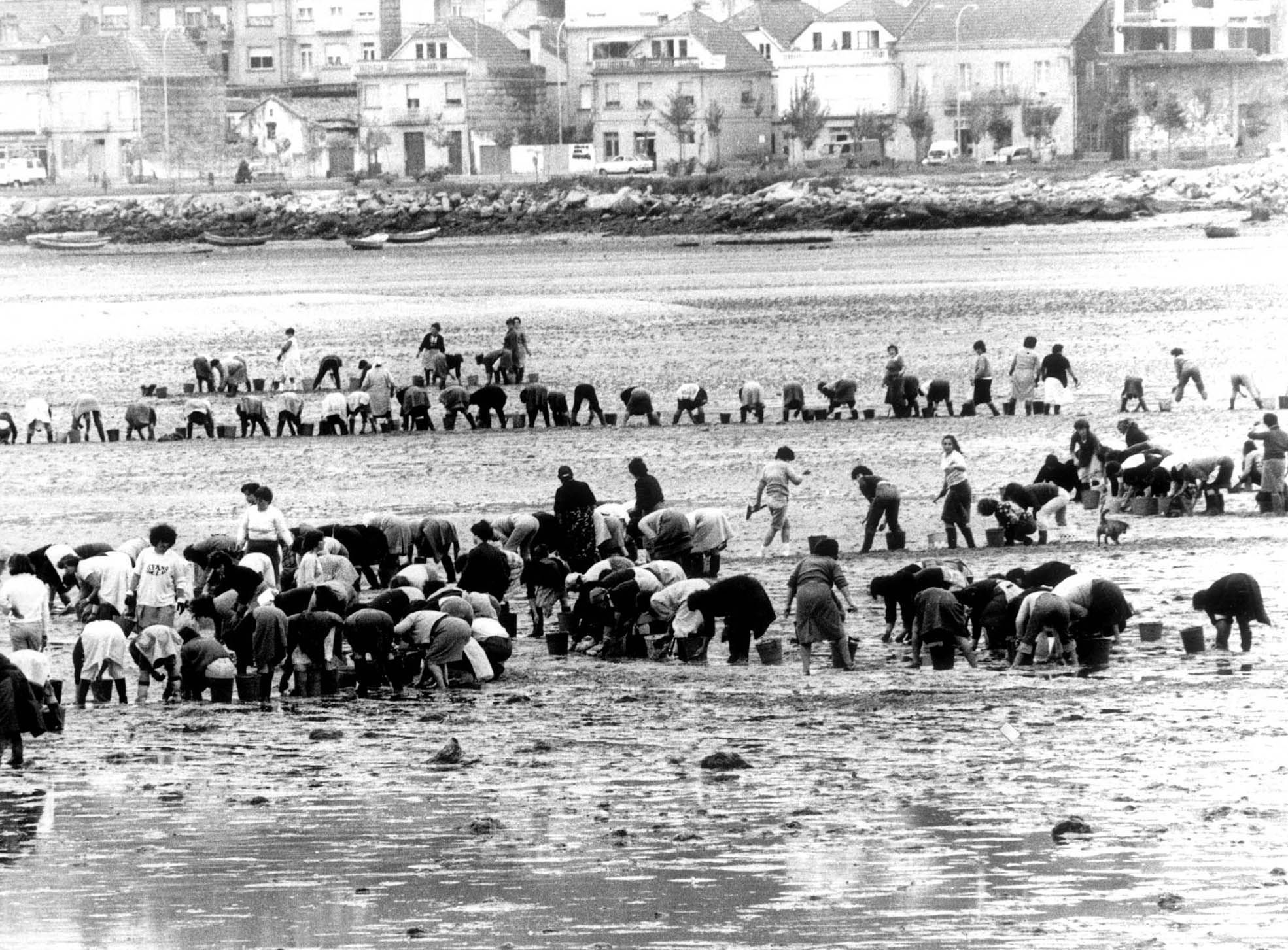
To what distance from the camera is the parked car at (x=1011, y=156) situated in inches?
3211

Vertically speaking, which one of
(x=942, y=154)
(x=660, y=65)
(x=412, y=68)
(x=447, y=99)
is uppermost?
(x=412, y=68)

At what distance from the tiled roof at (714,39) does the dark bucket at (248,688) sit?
75642mm

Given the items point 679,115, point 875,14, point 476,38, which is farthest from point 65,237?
point 875,14

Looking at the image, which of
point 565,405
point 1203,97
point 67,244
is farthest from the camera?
point 1203,97

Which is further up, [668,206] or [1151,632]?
[668,206]

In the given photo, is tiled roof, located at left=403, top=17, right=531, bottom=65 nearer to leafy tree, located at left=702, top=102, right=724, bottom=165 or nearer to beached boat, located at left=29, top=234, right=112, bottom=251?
leafy tree, located at left=702, top=102, right=724, bottom=165

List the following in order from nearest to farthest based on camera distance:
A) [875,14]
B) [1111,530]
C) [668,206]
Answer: [1111,530], [668,206], [875,14]

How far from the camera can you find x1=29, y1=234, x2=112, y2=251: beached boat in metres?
78.3

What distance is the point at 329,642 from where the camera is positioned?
15.4m

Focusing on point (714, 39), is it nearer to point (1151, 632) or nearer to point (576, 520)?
point (576, 520)

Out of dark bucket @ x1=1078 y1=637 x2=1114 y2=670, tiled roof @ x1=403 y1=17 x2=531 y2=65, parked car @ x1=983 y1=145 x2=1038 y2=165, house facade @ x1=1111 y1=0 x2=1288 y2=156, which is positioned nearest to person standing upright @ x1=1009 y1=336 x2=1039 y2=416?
dark bucket @ x1=1078 y1=637 x2=1114 y2=670

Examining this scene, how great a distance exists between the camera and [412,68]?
92.5m

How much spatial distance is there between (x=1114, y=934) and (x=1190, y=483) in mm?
11970

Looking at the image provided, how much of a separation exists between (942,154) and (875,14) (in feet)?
28.5
